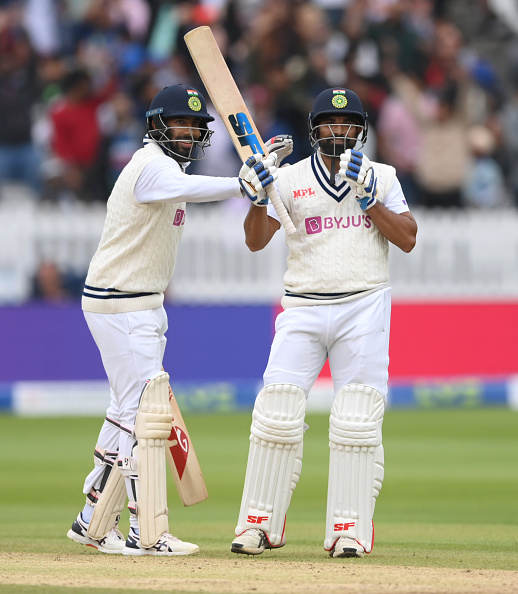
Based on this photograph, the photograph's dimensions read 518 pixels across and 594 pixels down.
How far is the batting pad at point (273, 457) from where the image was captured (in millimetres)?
5426

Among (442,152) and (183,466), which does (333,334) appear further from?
(442,152)

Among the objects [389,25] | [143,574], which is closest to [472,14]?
[389,25]

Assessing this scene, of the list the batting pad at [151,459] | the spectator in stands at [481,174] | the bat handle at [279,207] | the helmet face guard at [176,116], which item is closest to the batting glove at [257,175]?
the bat handle at [279,207]

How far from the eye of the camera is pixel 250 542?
17.9ft

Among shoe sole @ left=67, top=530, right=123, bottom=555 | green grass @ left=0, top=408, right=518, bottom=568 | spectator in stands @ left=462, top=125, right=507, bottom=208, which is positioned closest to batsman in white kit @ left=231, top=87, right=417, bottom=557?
green grass @ left=0, top=408, right=518, bottom=568

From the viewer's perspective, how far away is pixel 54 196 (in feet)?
42.6

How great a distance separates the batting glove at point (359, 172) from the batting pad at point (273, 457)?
0.88 metres

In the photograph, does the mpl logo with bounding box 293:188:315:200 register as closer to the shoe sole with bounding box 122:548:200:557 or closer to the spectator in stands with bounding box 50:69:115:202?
the shoe sole with bounding box 122:548:200:557

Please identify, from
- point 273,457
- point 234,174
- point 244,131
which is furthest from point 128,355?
point 234,174

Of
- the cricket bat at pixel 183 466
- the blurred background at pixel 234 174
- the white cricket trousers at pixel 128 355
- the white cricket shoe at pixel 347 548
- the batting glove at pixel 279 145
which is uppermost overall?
the blurred background at pixel 234 174

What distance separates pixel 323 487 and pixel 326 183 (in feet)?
11.1

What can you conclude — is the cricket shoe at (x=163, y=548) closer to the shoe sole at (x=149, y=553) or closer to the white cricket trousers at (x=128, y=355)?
the shoe sole at (x=149, y=553)

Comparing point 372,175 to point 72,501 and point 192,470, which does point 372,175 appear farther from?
point 72,501

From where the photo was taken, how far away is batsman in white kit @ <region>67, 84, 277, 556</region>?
5.50 metres
